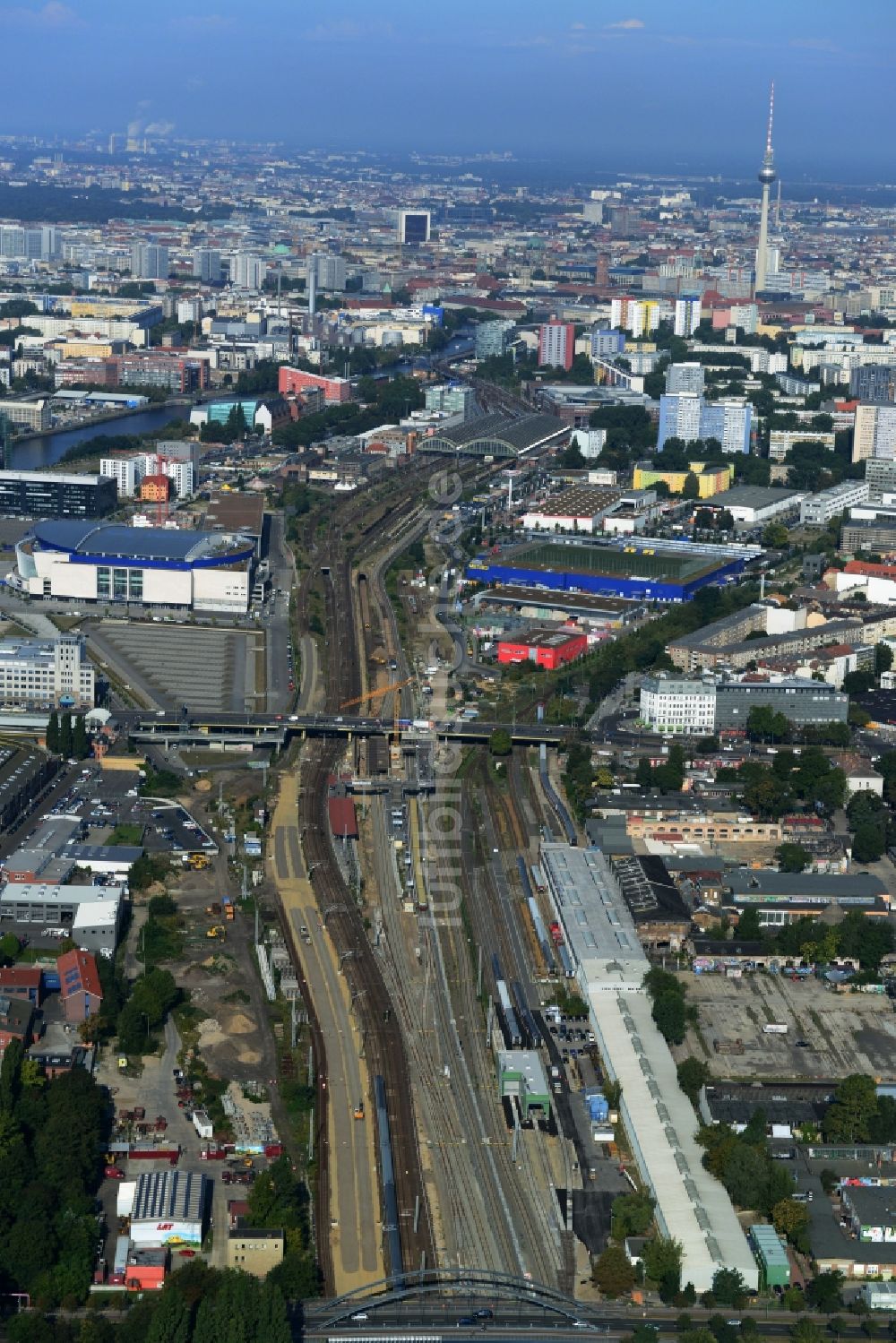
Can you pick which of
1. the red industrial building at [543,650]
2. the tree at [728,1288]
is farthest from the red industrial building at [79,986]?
the red industrial building at [543,650]

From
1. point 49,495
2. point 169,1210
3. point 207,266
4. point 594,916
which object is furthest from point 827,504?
point 207,266

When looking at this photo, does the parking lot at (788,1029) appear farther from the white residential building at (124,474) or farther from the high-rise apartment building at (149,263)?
the high-rise apartment building at (149,263)

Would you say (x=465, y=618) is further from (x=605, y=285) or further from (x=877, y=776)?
(x=605, y=285)

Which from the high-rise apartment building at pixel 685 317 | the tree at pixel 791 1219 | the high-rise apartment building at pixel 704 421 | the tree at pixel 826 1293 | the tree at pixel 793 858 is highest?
the high-rise apartment building at pixel 685 317

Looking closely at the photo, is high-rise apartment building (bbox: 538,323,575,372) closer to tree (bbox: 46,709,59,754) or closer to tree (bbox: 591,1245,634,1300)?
tree (bbox: 46,709,59,754)

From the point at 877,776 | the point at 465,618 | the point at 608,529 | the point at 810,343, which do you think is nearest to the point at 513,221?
the point at 810,343

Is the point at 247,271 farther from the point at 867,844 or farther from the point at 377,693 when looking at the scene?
the point at 867,844

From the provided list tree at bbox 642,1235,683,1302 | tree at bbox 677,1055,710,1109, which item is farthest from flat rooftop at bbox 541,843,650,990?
tree at bbox 642,1235,683,1302
